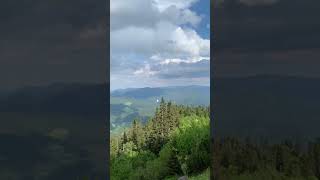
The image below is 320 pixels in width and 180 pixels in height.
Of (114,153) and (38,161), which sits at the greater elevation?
(38,161)

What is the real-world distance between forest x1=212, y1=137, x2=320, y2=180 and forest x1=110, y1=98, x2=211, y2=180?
11.3 m

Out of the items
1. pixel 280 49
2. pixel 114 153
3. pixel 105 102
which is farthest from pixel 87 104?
pixel 114 153

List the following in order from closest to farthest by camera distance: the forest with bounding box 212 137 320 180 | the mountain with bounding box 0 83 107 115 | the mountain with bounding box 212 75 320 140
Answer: the mountain with bounding box 0 83 107 115 → the mountain with bounding box 212 75 320 140 → the forest with bounding box 212 137 320 180

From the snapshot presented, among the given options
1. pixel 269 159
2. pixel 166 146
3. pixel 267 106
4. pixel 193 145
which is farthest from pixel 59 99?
pixel 166 146

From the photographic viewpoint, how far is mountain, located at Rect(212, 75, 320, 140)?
8023mm

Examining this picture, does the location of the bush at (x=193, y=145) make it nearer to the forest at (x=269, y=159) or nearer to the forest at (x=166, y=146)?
the forest at (x=166, y=146)

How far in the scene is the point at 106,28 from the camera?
8.27 m

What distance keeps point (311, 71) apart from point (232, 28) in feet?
4.71

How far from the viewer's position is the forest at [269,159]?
8.25 metres

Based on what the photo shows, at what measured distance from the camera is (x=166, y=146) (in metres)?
23.3

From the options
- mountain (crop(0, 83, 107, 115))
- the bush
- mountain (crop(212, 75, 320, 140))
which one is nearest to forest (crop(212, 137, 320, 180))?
mountain (crop(212, 75, 320, 140))

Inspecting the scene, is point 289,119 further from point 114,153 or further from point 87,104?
point 114,153

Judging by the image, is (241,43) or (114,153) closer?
(241,43)

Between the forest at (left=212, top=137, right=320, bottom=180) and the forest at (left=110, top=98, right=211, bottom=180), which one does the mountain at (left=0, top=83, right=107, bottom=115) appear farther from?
the forest at (left=110, top=98, right=211, bottom=180)
